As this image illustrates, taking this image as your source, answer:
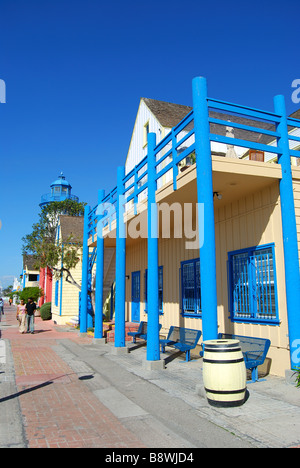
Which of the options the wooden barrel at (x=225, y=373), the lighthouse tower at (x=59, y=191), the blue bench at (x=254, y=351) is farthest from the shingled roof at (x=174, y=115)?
the lighthouse tower at (x=59, y=191)

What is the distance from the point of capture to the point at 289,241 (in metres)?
6.96

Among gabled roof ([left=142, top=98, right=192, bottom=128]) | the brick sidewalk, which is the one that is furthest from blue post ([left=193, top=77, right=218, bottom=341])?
gabled roof ([left=142, top=98, right=192, bottom=128])

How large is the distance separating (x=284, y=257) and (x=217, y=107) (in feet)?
10.1

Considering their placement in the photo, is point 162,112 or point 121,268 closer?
point 121,268

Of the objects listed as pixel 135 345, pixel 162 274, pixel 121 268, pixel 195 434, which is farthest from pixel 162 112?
pixel 195 434

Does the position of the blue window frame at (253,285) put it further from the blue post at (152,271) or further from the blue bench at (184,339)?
the blue post at (152,271)

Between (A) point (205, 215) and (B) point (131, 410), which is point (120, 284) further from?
(B) point (131, 410)

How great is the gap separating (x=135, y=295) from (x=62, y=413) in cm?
1045

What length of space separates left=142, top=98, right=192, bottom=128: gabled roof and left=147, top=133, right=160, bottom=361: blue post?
7728mm

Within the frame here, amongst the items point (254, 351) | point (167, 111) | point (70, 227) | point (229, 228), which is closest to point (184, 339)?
point (229, 228)

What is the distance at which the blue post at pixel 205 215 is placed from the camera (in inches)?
236

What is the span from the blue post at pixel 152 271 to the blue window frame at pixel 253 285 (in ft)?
5.95

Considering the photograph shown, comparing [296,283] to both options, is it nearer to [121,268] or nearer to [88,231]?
[121,268]

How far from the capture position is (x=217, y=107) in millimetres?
6777
